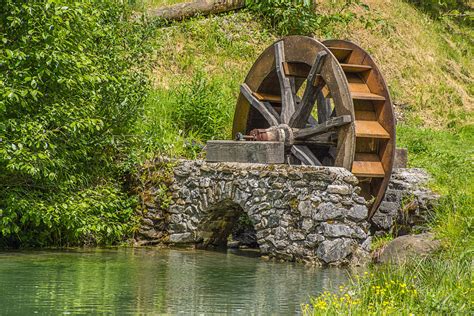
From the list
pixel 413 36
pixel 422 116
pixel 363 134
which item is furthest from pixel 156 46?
pixel 413 36

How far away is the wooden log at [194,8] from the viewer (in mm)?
18672

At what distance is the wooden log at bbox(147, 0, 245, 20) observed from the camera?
61.3 feet

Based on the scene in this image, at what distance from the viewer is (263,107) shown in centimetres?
1402

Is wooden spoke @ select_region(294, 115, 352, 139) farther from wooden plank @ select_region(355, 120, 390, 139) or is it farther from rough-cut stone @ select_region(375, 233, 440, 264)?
rough-cut stone @ select_region(375, 233, 440, 264)

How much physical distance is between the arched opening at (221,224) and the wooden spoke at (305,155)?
103 centimetres

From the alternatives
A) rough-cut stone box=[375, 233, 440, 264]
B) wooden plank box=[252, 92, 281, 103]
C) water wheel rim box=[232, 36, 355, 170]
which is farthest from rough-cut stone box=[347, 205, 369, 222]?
wooden plank box=[252, 92, 281, 103]

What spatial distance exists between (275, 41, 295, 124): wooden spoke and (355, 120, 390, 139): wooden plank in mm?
1056

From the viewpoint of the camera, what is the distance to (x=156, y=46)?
48.3 feet

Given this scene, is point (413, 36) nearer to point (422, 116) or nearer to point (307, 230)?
point (422, 116)

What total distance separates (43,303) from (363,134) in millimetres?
5676

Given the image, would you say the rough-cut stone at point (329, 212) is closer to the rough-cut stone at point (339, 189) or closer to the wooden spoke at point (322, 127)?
the rough-cut stone at point (339, 189)

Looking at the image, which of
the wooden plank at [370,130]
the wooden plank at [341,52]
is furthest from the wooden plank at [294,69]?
the wooden plank at [370,130]

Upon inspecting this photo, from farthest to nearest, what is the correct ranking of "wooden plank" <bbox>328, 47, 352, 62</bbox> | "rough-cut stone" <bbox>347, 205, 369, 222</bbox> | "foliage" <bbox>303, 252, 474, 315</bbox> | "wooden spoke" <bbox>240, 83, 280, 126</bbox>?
"wooden spoke" <bbox>240, 83, 280, 126</bbox>
"wooden plank" <bbox>328, 47, 352, 62</bbox>
"rough-cut stone" <bbox>347, 205, 369, 222</bbox>
"foliage" <bbox>303, 252, 474, 315</bbox>

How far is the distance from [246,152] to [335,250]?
191 cm
